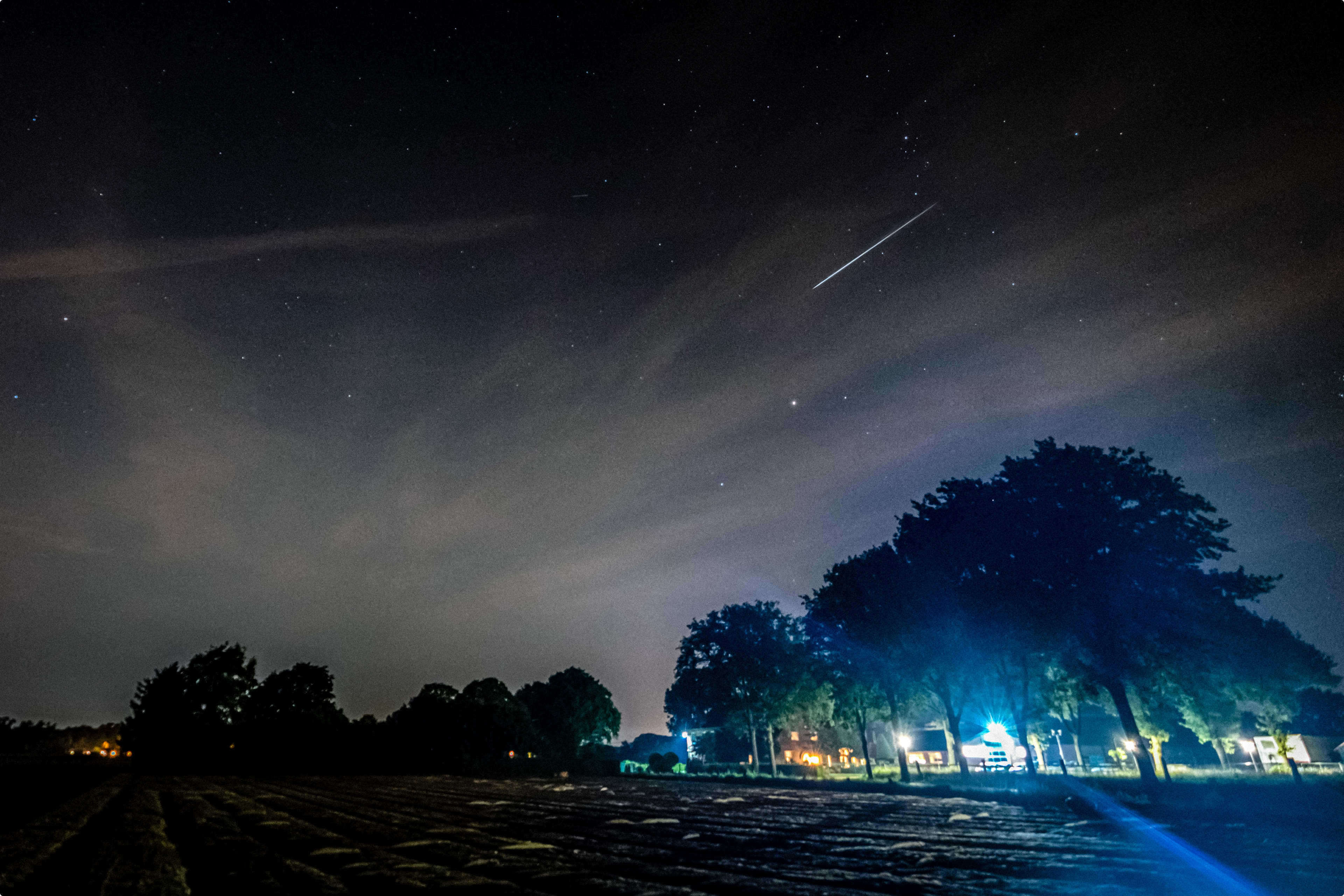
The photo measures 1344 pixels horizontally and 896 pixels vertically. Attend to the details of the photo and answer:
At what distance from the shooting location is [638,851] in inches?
466

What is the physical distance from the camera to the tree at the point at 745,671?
60.2 meters

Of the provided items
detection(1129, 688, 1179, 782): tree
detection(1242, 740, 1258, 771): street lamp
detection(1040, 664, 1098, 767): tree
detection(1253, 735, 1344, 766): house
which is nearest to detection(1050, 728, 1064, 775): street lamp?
detection(1129, 688, 1179, 782): tree

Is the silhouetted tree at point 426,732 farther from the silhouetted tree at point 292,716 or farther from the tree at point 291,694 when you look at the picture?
the tree at point 291,694

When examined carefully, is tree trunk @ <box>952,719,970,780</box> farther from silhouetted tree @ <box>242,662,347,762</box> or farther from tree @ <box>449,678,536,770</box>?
silhouetted tree @ <box>242,662,347,762</box>

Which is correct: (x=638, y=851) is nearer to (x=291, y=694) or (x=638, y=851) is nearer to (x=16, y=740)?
(x=291, y=694)

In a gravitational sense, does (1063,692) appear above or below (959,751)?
above

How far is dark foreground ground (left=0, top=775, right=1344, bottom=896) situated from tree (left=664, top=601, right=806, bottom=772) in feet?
127

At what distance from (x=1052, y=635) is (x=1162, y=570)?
223 inches

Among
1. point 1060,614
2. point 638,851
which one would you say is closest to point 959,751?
point 1060,614

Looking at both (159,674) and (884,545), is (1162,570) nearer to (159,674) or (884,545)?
(884,545)

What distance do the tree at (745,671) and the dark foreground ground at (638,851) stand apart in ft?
127

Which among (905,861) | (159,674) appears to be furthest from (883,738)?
(159,674)

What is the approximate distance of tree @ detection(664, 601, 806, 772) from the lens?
60.2m

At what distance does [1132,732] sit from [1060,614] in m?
6.86
